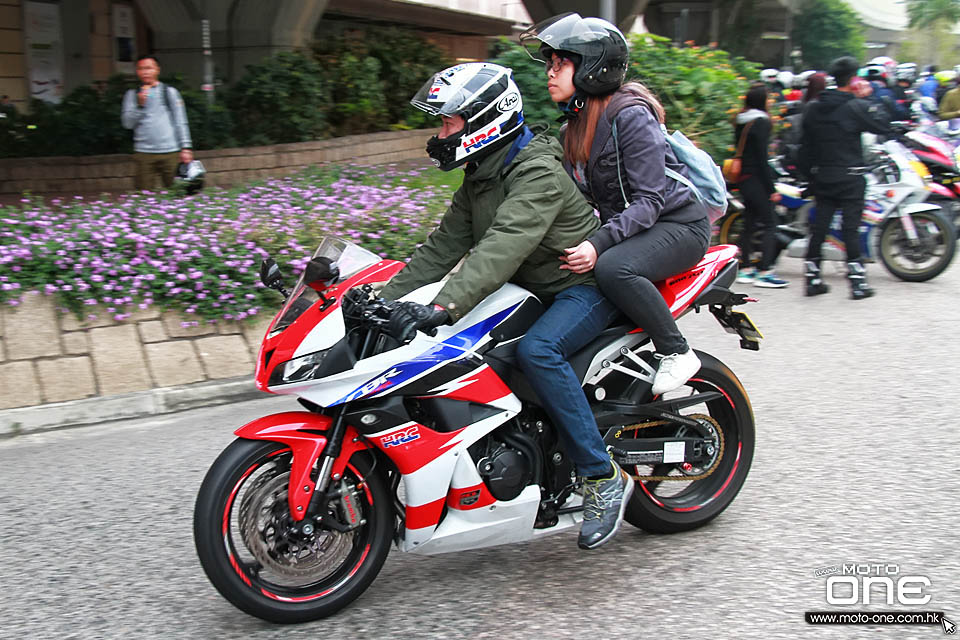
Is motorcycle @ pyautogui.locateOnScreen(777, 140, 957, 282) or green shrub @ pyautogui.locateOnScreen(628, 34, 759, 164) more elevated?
green shrub @ pyautogui.locateOnScreen(628, 34, 759, 164)

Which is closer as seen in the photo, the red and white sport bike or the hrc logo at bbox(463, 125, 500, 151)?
the red and white sport bike

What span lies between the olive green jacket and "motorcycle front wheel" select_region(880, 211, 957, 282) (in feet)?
22.1

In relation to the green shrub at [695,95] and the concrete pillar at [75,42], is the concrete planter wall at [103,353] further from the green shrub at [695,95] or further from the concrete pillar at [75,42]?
the concrete pillar at [75,42]

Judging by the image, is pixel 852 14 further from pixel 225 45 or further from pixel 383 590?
pixel 383 590

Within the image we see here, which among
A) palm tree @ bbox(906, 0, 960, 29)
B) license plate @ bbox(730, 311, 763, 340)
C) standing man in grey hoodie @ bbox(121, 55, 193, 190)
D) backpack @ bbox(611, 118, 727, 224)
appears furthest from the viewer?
palm tree @ bbox(906, 0, 960, 29)

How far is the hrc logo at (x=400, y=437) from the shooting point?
12.0 ft

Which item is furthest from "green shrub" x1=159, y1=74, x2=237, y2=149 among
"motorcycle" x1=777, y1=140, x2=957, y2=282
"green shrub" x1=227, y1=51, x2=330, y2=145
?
"motorcycle" x1=777, y1=140, x2=957, y2=282

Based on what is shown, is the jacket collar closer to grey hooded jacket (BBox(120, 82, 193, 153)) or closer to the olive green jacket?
the olive green jacket

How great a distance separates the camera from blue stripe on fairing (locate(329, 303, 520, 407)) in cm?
358

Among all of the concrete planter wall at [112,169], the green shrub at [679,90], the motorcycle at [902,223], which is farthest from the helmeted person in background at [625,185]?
the concrete planter wall at [112,169]

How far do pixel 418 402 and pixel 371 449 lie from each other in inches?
9.5

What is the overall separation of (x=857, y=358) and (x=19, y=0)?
16.3 meters

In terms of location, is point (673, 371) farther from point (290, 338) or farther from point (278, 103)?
point (278, 103)

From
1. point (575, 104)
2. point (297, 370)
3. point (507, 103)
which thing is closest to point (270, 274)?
point (297, 370)
